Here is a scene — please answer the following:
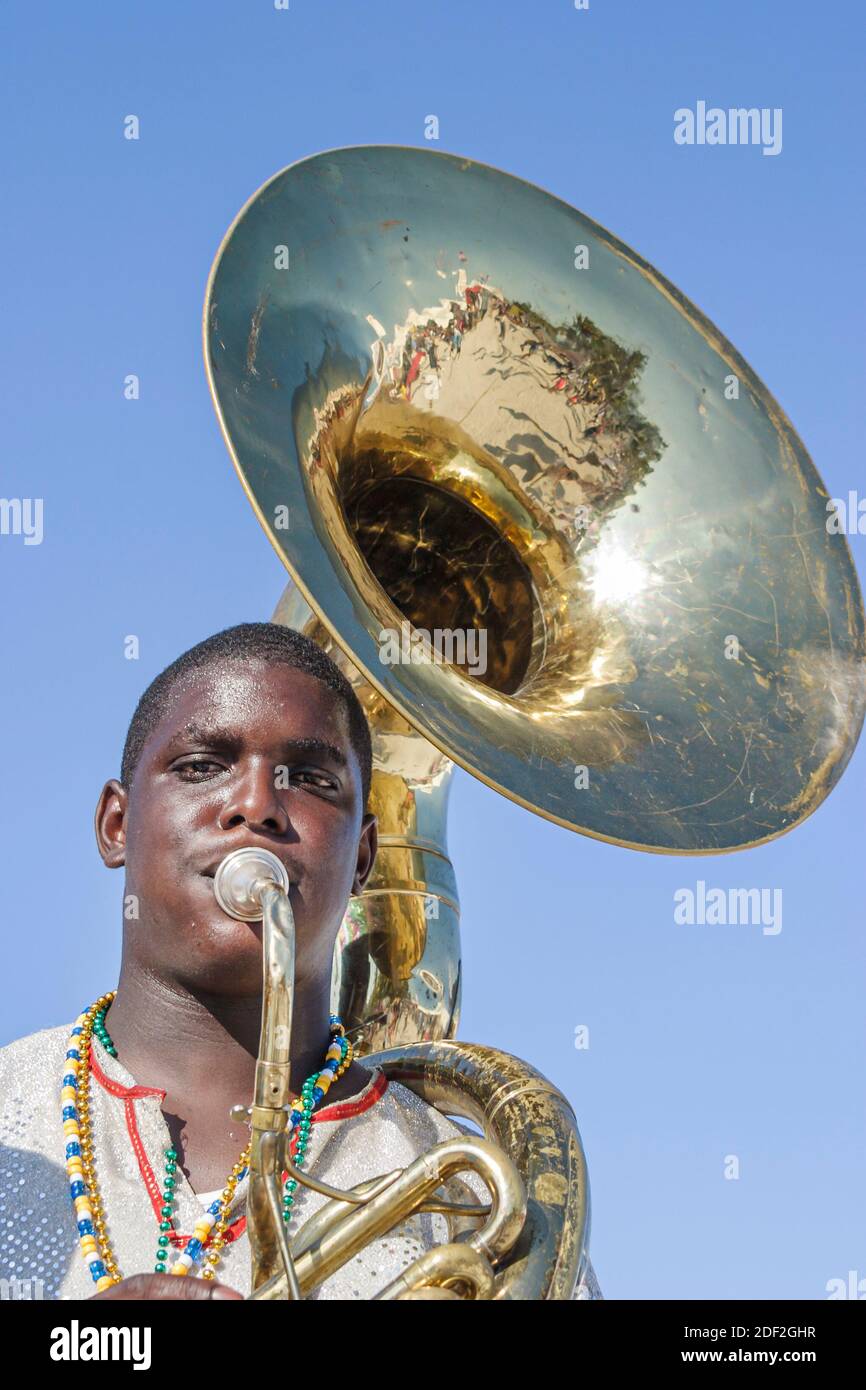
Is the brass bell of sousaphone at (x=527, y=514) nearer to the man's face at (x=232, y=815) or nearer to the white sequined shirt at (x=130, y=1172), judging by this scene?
the man's face at (x=232, y=815)

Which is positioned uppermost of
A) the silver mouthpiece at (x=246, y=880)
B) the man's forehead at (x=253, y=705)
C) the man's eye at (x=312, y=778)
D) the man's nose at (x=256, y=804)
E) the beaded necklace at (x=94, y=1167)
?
the man's forehead at (x=253, y=705)

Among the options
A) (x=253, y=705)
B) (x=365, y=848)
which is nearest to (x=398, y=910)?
(x=365, y=848)

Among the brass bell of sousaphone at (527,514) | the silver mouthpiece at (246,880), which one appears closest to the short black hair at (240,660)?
the brass bell of sousaphone at (527,514)

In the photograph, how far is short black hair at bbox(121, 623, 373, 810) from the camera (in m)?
3.43

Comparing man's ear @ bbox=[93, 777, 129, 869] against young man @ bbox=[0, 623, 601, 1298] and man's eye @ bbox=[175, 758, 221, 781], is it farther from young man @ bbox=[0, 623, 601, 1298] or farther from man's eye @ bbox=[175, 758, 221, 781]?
man's eye @ bbox=[175, 758, 221, 781]

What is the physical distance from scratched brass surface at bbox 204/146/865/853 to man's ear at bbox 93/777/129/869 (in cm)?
86

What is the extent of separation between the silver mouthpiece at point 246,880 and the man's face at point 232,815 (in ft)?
0.77

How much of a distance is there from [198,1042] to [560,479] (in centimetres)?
225

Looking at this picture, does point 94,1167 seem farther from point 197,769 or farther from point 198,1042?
point 197,769

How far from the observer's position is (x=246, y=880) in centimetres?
273

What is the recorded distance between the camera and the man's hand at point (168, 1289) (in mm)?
2139

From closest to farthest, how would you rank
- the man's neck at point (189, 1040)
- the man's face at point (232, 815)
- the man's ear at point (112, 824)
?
the man's face at point (232, 815), the man's neck at point (189, 1040), the man's ear at point (112, 824)

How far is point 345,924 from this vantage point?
4523mm

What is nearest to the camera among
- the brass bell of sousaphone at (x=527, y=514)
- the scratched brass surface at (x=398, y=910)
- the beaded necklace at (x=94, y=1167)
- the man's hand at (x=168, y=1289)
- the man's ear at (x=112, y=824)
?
the man's hand at (x=168, y=1289)
